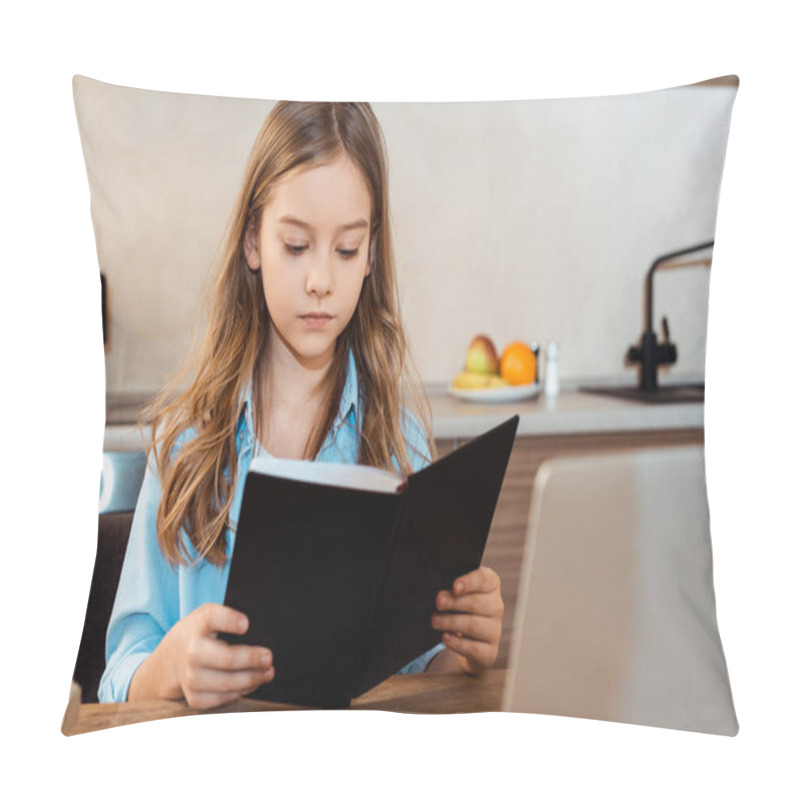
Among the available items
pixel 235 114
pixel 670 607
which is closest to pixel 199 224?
pixel 235 114

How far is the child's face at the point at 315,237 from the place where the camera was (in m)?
1.48

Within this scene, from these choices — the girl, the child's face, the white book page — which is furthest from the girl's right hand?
the child's face

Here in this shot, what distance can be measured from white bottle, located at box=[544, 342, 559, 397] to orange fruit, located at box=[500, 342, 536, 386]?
32mm

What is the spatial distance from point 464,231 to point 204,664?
72 centimetres

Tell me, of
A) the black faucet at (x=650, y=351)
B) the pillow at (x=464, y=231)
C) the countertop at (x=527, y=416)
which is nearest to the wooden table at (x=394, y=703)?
the pillow at (x=464, y=231)

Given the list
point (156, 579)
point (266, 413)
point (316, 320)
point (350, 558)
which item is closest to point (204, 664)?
point (156, 579)

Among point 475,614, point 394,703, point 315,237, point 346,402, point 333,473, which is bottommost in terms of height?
point 394,703

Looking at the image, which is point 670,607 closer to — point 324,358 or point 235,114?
point 324,358

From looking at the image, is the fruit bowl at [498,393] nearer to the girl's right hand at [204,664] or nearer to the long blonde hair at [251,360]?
the long blonde hair at [251,360]

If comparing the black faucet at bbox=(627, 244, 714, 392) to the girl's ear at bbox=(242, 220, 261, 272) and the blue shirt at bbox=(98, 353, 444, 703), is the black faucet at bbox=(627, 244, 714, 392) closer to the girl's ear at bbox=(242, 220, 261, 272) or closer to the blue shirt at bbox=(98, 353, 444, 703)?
the blue shirt at bbox=(98, 353, 444, 703)

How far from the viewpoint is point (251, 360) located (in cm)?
151

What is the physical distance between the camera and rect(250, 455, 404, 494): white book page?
1462 millimetres

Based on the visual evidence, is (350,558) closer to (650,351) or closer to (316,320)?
(316,320)

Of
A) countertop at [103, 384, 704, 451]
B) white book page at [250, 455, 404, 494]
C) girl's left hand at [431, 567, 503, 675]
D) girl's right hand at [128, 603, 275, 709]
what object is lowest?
girl's right hand at [128, 603, 275, 709]
